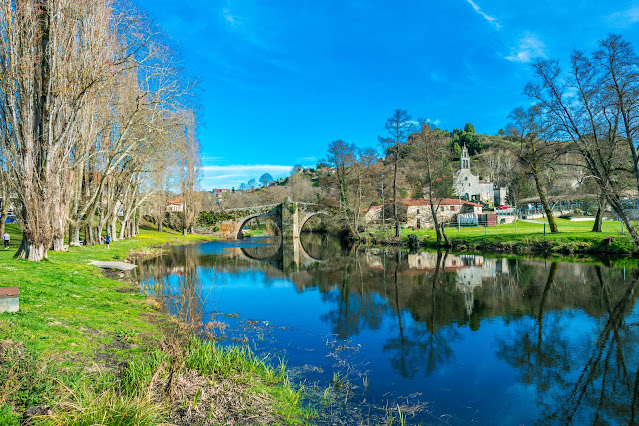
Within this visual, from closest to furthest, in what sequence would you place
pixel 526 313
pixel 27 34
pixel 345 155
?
pixel 526 313 → pixel 27 34 → pixel 345 155

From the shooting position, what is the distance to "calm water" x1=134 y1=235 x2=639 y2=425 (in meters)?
5.99

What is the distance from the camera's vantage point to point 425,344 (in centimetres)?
887

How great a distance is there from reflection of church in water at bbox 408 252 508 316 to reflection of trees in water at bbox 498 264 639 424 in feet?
9.57

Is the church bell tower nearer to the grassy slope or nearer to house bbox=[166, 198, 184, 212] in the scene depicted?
the grassy slope

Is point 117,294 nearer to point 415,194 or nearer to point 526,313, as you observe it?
point 526,313

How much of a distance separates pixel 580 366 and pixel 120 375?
811 cm

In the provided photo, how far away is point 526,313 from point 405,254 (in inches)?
676

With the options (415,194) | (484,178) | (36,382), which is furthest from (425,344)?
(484,178)

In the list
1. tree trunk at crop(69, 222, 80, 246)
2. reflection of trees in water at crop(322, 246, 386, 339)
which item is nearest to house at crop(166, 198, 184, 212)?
tree trunk at crop(69, 222, 80, 246)

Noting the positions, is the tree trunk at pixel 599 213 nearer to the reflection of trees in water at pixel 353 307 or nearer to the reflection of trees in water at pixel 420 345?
Answer: the reflection of trees in water at pixel 353 307

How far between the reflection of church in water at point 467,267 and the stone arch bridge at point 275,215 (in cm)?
2505

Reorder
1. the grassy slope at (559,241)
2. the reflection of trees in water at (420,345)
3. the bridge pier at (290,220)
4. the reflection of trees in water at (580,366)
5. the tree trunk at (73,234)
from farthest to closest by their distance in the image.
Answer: the bridge pier at (290,220) → the tree trunk at (73,234) → the grassy slope at (559,241) → the reflection of trees in water at (420,345) → the reflection of trees in water at (580,366)

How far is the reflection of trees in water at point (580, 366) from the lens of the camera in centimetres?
575

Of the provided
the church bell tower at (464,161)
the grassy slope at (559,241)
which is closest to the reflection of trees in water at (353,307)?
the grassy slope at (559,241)
